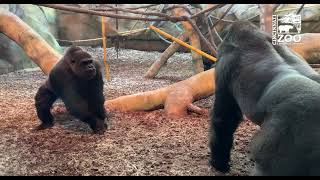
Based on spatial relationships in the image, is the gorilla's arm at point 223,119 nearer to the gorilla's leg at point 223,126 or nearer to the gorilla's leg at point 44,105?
the gorilla's leg at point 223,126

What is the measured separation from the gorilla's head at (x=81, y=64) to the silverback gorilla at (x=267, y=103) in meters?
0.96

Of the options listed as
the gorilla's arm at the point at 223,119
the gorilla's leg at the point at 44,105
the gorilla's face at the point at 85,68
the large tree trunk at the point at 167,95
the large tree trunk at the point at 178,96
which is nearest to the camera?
the gorilla's arm at the point at 223,119

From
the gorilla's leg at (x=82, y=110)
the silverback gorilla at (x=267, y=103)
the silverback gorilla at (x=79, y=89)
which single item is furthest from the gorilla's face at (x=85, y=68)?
the silverback gorilla at (x=267, y=103)

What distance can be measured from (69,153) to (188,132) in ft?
2.66

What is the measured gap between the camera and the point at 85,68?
2.78 metres

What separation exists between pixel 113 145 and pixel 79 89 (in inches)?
21.4

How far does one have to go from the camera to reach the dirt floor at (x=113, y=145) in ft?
7.03

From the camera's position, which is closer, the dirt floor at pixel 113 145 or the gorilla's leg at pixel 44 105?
the dirt floor at pixel 113 145

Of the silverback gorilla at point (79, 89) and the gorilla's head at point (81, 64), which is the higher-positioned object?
the gorilla's head at point (81, 64)

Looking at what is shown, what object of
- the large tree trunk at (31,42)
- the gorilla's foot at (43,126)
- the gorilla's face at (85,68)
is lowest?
the gorilla's foot at (43,126)

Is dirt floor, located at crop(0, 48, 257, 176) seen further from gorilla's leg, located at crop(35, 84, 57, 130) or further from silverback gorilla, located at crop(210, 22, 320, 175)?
silverback gorilla, located at crop(210, 22, 320, 175)

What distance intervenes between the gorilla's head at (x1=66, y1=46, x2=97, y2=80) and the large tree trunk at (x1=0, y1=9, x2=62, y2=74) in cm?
91
